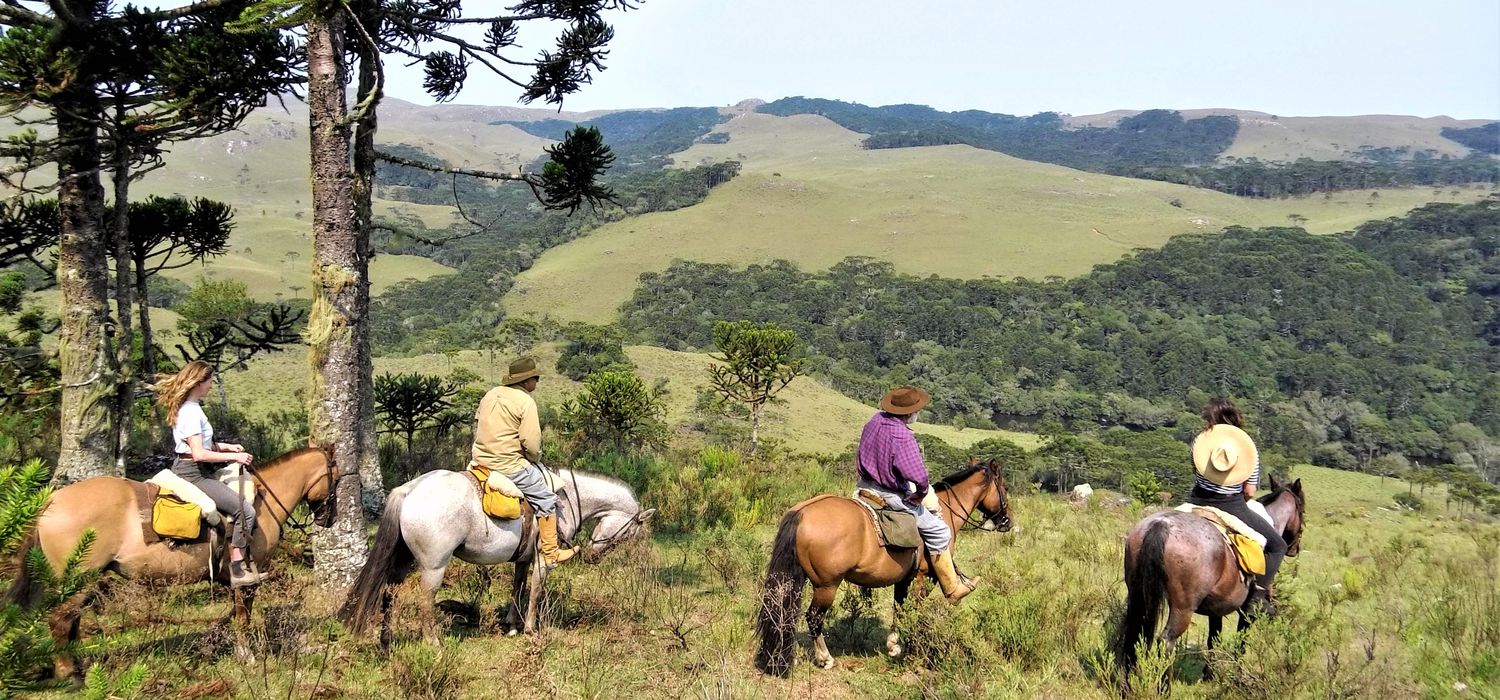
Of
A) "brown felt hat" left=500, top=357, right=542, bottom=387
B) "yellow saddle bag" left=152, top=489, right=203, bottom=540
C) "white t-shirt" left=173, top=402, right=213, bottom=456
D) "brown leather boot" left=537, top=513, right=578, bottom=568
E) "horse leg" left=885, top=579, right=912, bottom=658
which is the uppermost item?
"brown felt hat" left=500, top=357, right=542, bottom=387

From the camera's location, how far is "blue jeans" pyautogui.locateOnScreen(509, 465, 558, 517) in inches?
236

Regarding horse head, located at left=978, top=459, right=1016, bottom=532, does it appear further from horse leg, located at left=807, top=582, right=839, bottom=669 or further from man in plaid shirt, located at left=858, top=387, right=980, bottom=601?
horse leg, located at left=807, top=582, right=839, bottom=669

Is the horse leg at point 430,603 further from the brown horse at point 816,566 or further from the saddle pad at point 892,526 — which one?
the saddle pad at point 892,526

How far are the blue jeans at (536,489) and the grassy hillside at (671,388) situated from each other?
3074 centimetres

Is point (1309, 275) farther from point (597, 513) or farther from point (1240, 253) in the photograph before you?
point (597, 513)

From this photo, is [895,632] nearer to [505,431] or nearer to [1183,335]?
[505,431]

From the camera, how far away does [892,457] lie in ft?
19.1

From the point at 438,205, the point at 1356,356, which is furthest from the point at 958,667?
the point at 438,205

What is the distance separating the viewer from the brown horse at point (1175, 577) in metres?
5.37

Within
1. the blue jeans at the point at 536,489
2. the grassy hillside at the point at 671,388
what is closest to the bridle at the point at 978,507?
the blue jeans at the point at 536,489

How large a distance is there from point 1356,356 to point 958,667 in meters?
120

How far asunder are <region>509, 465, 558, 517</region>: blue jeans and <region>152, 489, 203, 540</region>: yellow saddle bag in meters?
2.05

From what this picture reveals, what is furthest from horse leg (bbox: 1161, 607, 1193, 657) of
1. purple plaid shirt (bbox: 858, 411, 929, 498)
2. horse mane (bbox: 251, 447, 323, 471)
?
horse mane (bbox: 251, 447, 323, 471)

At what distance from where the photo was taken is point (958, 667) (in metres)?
5.44
